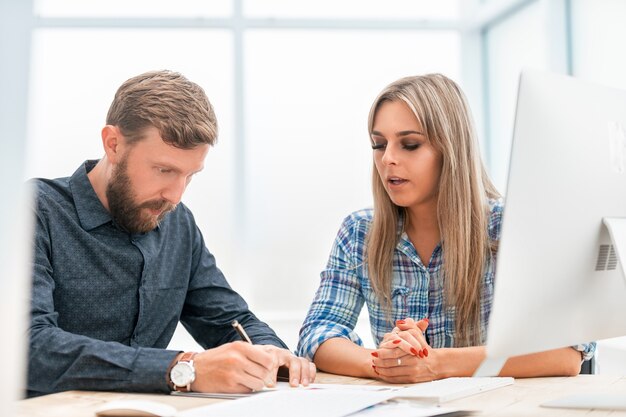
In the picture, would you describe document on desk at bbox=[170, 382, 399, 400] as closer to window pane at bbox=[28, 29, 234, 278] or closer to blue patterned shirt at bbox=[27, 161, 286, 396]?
blue patterned shirt at bbox=[27, 161, 286, 396]

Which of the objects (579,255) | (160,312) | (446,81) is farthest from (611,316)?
(160,312)

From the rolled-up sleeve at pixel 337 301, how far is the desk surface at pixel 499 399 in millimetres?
291

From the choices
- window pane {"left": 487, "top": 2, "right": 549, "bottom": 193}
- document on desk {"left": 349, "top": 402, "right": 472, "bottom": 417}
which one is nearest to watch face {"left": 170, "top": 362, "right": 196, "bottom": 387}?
document on desk {"left": 349, "top": 402, "right": 472, "bottom": 417}

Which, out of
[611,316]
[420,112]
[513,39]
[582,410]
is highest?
[513,39]

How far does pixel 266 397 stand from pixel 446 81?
1109 mm

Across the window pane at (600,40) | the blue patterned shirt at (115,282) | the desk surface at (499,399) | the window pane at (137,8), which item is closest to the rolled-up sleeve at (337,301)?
the blue patterned shirt at (115,282)

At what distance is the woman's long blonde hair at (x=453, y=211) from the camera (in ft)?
6.05

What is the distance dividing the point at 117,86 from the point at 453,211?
3.31m

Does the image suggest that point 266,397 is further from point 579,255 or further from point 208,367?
point 579,255

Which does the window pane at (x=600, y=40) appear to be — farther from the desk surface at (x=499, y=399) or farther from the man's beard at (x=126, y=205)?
the man's beard at (x=126, y=205)

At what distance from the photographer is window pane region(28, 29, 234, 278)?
4.61 meters

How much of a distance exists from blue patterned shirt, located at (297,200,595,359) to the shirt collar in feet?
1.90

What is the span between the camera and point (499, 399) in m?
1.24

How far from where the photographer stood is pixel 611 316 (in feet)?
4.01
